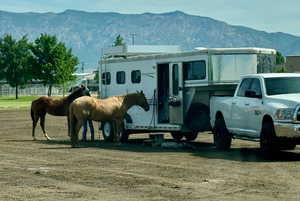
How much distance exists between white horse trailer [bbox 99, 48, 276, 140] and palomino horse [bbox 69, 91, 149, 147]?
601 mm

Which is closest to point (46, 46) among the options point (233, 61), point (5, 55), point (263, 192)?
point (5, 55)

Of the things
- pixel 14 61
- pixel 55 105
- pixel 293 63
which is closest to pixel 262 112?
pixel 55 105

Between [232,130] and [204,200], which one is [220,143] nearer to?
[232,130]

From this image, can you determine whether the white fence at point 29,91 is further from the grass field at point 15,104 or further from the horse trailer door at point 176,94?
the horse trailer door at point 176,94

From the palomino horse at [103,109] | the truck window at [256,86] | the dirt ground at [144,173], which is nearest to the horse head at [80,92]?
the palomino horse at [103,109]

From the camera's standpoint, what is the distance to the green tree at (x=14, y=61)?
10988 centimetres

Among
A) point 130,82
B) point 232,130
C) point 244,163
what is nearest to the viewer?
point 244,163

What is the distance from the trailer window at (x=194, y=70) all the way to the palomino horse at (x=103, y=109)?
2.25 meters

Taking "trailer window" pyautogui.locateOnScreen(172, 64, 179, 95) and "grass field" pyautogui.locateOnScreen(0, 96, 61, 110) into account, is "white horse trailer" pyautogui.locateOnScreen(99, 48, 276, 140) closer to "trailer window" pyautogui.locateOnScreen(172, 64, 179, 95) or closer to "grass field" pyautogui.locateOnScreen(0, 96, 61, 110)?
"trailer window" pyautogui.locateOnScreen(172, 64, 179, 95)

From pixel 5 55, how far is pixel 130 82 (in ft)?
298

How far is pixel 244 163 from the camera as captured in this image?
17266mm

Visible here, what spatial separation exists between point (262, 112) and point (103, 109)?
664 cm

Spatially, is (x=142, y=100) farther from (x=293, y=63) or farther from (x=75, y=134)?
(x=293, y=63)

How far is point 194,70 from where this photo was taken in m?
22.2
